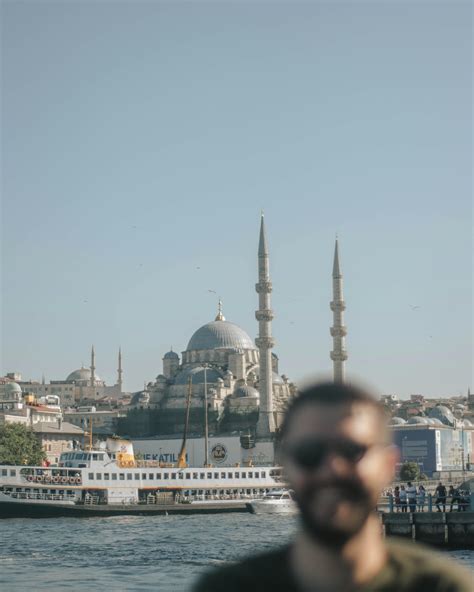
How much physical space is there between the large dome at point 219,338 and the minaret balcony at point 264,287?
18.3 m

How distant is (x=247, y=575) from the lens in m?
1.45

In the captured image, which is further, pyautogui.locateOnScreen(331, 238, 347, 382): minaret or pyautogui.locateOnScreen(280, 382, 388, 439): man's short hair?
pyautogui.locateOnScreen(331, 238, 347, 382): minaret

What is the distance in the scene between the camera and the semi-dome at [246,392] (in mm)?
82688

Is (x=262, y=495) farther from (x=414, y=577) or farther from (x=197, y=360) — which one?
(x=414, y=577)

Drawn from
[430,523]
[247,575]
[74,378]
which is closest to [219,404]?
[430,523]

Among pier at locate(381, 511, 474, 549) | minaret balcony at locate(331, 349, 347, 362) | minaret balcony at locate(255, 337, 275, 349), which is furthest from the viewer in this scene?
minaret balcony at locate(331, 349, 347, 362)

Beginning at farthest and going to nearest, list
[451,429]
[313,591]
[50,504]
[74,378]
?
[74,378] → [451,429] → [50,504] → [313,591]

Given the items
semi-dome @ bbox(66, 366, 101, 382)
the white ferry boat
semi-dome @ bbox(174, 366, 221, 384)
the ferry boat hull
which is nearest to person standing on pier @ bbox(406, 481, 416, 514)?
the white ferry boat

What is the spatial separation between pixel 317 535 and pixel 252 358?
91.8 meters

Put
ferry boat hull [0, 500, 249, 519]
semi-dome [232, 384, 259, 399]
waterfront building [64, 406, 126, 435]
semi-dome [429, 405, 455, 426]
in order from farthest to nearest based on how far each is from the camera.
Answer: waterfront building [64, 406, 126, 435] → semi-dome [429, 405, 455, 426] → semi-dome [232, 384, 259, 399] → ferry boat hull [0, 500, 249, 519]

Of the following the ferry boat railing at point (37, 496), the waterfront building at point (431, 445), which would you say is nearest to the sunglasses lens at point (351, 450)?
the ferry boat railing at point (37, 496)

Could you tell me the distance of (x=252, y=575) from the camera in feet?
4.76

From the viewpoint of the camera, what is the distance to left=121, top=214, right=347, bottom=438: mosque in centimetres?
7388

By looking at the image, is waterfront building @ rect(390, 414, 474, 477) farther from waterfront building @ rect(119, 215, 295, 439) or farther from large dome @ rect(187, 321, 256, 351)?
large dome @ rect(187, 321, 256, 351)
